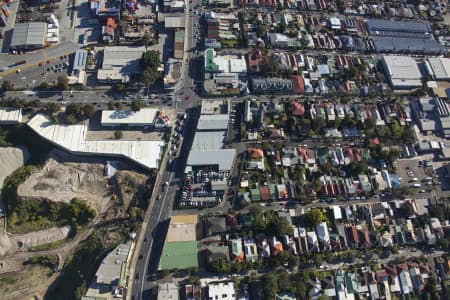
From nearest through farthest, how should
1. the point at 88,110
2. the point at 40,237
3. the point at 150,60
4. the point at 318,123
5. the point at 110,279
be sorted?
the point at 110,279
the point at 40,237
the point at 88,110
the point at 318,123
the point at 150,60

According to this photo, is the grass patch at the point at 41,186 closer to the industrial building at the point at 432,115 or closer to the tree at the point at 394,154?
the tree at the point at 394,154

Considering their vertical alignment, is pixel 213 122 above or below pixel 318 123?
above

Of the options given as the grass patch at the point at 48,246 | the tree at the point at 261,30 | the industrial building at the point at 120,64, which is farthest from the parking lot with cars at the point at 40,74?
the tree at the point at 261,30

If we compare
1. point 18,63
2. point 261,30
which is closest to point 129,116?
point 18,63

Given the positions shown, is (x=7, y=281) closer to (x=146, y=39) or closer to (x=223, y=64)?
(x=146, y=39)

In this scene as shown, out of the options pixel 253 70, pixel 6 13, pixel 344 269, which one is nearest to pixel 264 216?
pixel 344 269
